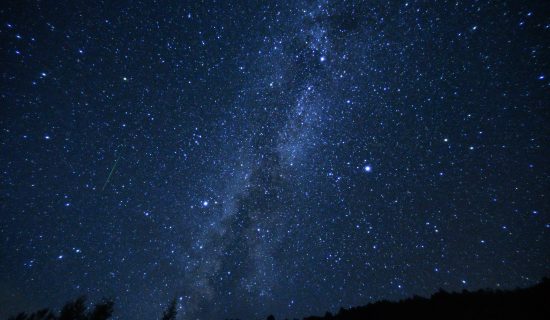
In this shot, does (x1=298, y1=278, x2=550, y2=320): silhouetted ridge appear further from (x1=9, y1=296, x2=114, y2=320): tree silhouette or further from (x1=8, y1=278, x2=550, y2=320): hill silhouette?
(x1=9, y1=296, x2=114, y2=320): tree silhouette

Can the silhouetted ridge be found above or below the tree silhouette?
below

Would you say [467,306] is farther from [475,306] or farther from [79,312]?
[79,312]

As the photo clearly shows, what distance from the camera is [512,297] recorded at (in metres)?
5.88

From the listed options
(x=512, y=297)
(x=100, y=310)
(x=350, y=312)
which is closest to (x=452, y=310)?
(x=512, y=297)

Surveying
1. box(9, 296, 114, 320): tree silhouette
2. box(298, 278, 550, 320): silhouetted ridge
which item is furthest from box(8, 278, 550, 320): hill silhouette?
box(9, 296, 114, 320): tree silhouette

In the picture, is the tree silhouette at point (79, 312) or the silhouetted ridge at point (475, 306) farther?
the tree silhouette at point (79, 312)

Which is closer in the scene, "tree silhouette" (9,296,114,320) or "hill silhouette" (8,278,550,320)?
"hill silhouette" (8,278,550,320)

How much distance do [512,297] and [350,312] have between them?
480cm

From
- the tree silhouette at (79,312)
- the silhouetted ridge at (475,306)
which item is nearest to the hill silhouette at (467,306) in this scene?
the silhouetted ridge at (475,306)

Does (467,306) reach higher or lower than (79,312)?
lower

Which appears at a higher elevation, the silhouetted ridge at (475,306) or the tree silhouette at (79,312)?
the tree silhouette at (79,312)

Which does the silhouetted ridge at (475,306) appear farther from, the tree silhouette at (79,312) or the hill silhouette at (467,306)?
the tree silhouette at (79,312)

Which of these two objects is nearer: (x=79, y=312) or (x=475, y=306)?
(x=475, y=306)

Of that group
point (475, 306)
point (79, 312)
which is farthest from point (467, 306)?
point (79, 312)
